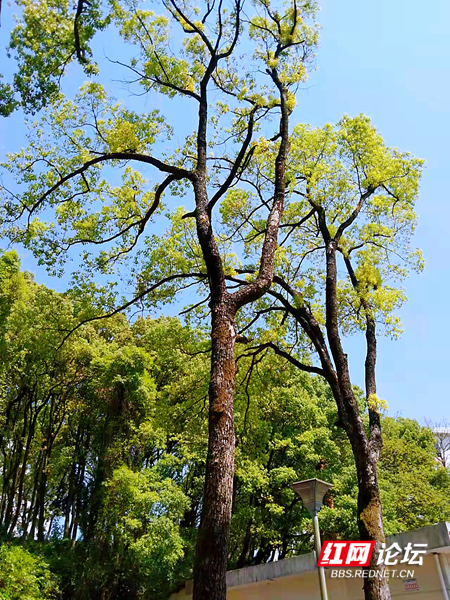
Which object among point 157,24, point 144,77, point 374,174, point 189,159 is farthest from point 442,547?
point 157,24

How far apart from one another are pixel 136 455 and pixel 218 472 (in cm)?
916

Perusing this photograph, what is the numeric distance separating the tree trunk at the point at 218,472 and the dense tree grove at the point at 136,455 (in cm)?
370

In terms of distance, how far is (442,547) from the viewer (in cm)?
704

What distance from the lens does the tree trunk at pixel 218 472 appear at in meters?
3.40

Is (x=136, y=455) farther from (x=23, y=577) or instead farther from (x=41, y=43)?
(x=41, y=43)

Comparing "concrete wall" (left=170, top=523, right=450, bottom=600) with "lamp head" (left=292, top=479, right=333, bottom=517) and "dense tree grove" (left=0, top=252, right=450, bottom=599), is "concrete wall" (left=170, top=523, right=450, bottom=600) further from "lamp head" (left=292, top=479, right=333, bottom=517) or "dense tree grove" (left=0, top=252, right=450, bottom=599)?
"lamp head" (left=292, top=479, right=333, bottom=517)

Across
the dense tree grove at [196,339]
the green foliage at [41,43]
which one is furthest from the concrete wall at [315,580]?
the green foliage at [41,43]

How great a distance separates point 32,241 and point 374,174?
5.59m

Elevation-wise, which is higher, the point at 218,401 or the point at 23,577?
the point at 218,401

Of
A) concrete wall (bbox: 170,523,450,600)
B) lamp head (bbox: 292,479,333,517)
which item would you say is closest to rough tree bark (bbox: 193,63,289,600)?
lamp head (bbox: 292,479,333,517)

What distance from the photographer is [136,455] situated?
1236 centimetres

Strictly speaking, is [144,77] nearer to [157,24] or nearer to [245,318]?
[157,24]

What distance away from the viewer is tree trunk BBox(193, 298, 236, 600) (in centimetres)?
340

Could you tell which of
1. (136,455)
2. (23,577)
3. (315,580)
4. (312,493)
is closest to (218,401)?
(312,493)
